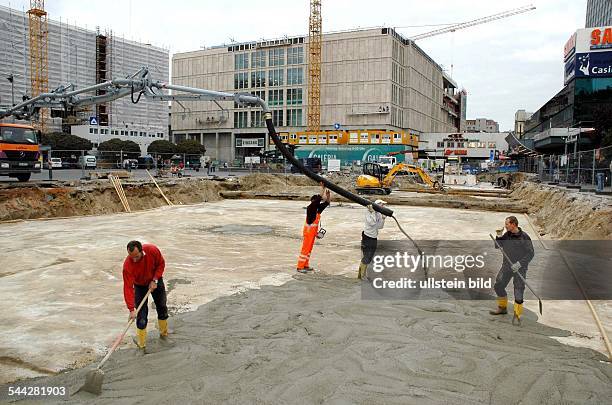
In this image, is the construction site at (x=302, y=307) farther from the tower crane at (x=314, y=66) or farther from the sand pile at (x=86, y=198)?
the tower crane at (x=314, y=66)

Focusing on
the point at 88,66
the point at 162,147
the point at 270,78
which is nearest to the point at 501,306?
the point at 162,147

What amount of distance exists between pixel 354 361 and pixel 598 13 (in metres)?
112

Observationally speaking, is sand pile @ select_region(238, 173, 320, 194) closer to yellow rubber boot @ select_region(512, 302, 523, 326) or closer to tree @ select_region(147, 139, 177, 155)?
yellow rubber boot @ select_region(512, 302, 523, 326)

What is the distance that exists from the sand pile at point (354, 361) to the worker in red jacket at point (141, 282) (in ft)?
1.11

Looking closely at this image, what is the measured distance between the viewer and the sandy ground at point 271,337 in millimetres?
4793

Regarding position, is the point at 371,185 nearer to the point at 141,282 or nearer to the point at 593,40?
the point at 141,282

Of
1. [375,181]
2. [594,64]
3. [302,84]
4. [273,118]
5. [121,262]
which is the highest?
[302,84]

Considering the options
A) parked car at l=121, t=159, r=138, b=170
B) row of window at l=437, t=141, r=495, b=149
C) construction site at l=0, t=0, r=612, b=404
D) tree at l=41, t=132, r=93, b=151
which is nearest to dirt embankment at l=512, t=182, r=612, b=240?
construction site at l=0, t=0, r=612, b=404

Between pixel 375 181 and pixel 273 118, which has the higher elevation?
pixel 273 118

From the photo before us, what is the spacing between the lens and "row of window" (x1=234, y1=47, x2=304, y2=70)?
78600 millimetres

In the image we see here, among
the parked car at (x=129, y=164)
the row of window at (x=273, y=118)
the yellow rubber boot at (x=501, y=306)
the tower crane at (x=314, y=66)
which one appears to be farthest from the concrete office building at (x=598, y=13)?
the yellow rubber boot at (x=501, y=306)

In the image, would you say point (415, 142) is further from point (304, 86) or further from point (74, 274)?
point (74, 274)

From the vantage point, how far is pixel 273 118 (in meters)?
80.9

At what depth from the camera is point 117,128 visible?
75.4 meters
